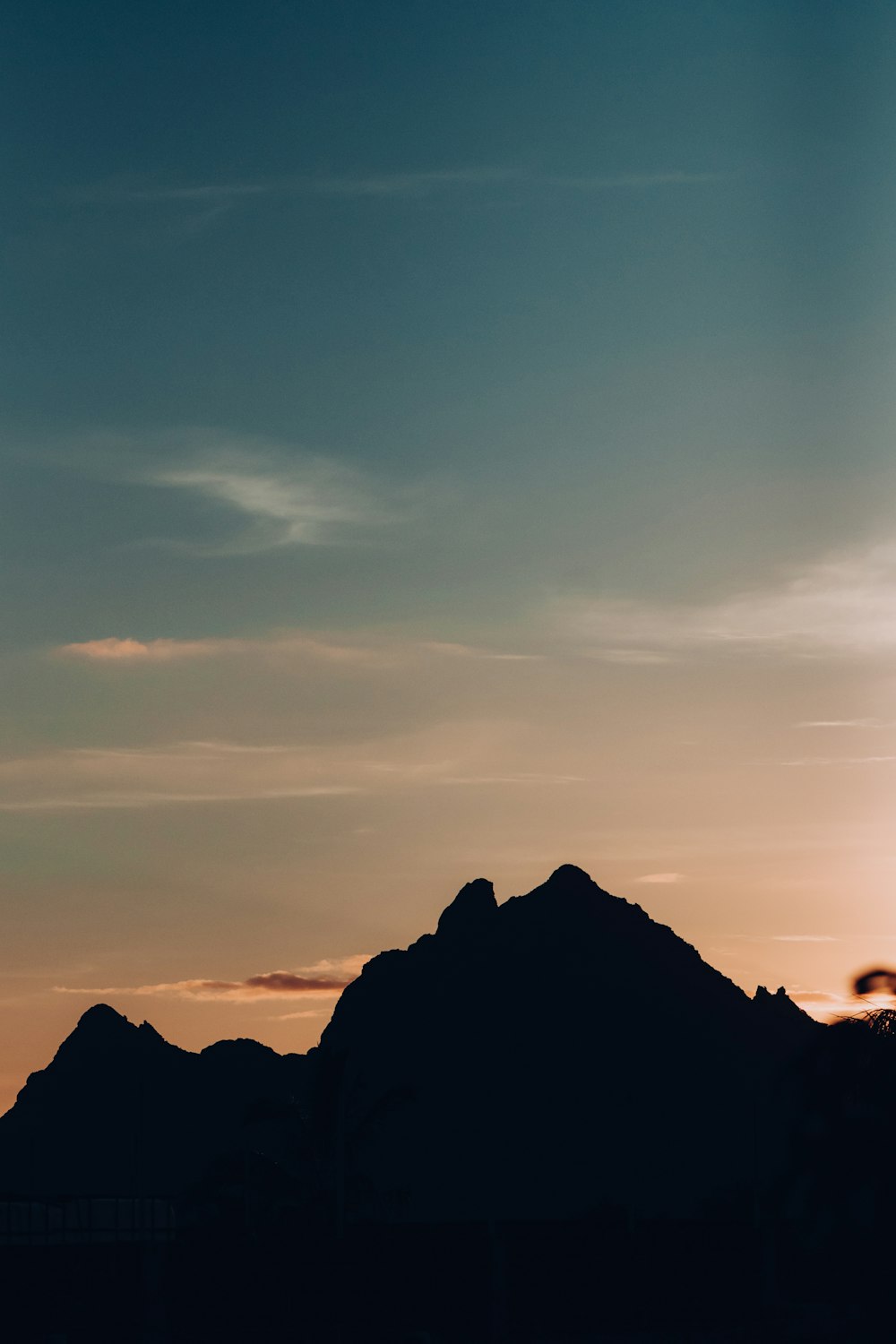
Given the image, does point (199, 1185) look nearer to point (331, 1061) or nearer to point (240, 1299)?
point (331, 1061)

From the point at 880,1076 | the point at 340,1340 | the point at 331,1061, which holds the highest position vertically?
the point at 331,1061

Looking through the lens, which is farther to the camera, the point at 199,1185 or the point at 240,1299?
the point at 199,1185

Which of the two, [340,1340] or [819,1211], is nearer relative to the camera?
[819,1211]

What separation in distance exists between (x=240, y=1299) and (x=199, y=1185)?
994 inches

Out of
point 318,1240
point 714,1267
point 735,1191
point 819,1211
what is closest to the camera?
point 819,1211

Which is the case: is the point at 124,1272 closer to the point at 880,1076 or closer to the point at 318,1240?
the point at 318,1240

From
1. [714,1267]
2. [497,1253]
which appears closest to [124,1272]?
[497,1253]

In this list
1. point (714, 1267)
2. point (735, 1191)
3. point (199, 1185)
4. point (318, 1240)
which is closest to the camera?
point (318, 1240)

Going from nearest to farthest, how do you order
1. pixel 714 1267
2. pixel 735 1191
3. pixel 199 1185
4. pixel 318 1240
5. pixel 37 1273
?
pixel 37 1273
pixel 318 1240
pixel 714 1267
pixel 199 1185
pixel 735 1191

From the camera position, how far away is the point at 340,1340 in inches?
1276

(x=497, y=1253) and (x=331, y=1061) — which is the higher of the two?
(x=331, y=1061)

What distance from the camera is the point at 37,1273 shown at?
3108cm

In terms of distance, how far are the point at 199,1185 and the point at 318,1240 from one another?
25284 mm

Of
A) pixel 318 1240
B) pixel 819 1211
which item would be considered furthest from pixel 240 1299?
pixel 819 1211
